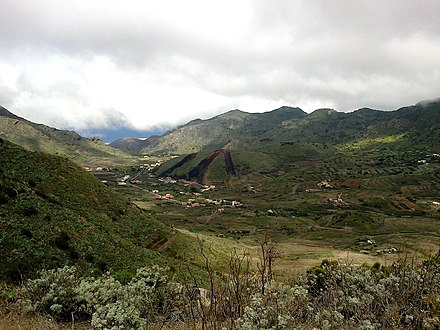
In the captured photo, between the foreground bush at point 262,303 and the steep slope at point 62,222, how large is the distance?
7.34 m

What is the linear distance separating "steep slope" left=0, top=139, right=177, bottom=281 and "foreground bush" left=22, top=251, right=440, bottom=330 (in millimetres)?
7343

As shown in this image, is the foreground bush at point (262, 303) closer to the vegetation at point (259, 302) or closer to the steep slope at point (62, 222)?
the vegetation at point (259, 302)

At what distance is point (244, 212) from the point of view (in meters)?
187

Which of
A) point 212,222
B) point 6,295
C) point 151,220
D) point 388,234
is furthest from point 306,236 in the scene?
point 6,295

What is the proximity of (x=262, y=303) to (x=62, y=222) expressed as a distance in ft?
107

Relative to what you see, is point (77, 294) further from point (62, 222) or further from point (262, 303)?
point (62, 222)

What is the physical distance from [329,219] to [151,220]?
134261 millimetres

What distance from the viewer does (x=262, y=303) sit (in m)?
7.30

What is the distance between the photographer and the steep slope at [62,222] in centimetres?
2850

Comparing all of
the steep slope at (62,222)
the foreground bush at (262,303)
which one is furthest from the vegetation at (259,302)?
the steep slope at (62,222)

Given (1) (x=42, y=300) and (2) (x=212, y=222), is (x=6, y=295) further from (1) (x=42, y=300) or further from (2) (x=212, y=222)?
(2) (x=212, y=222)

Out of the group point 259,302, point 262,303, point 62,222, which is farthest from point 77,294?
point 62,222

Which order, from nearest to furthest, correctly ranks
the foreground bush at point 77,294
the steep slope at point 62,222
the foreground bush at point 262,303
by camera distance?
1. the foreground bush at point 262,303
2. the foreground bush at point 77,294
3. the steep slope at point 62,222

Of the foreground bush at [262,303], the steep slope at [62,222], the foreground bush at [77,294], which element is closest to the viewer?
the foreground bush at [262,303]
